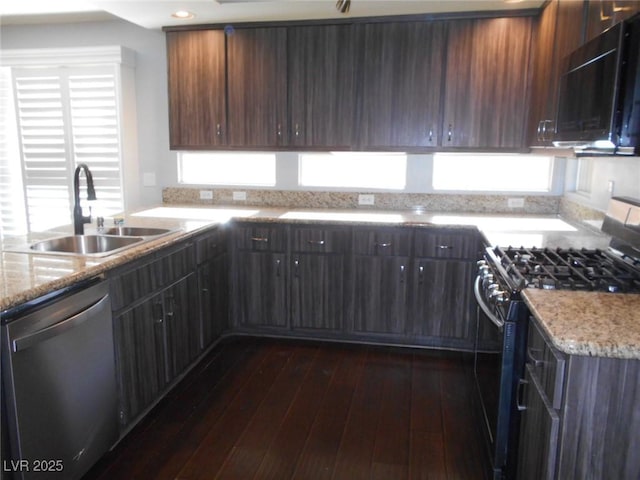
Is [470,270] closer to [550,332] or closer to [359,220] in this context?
[359,220]

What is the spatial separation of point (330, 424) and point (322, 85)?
2.32m

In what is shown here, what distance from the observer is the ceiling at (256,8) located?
3.09 m

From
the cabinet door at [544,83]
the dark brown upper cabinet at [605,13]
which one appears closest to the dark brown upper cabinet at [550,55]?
the cabinet door at [544,83]

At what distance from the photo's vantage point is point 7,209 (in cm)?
443

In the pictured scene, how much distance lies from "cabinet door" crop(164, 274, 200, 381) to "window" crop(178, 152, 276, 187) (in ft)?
4.47

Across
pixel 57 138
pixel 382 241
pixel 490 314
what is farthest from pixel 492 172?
pixel 57 138

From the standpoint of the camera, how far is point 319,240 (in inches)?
134

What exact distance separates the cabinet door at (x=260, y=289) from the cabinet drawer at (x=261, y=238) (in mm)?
44

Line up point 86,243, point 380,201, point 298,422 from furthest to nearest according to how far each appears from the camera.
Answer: point 380,201
point 86,243
point 298,422

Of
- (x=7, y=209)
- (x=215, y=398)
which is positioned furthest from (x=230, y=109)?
(x=7, y=209)

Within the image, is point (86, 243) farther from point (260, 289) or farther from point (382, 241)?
point (382, 241)

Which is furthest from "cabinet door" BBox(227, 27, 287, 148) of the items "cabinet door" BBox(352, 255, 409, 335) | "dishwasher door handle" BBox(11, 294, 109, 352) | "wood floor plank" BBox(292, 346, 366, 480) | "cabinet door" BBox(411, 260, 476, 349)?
"dishwasher door handle" BBox(11, 294, 109, 352)

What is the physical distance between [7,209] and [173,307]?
8.83 ft

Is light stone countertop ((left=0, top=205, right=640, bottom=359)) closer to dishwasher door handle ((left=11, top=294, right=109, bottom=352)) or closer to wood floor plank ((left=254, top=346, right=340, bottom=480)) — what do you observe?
dishwasher door handle ((left=11, top=294, right=109, bottom=352))
